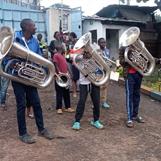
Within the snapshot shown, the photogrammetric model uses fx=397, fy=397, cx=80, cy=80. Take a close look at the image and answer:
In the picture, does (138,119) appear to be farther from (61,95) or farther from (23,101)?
(23,101)

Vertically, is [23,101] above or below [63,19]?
below

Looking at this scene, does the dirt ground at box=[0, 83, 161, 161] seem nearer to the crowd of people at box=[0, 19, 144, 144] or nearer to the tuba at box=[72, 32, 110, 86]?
the crowd of people at box=[0, 19, 144, 144]

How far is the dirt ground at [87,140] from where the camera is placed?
5.37 m

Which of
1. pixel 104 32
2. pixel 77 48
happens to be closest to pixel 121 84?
pixel 104 32

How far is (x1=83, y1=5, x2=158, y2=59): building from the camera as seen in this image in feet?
51.2

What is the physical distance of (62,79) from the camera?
23.9 feet

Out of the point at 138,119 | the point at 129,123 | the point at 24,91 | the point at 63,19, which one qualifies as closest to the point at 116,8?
the point at 63,19

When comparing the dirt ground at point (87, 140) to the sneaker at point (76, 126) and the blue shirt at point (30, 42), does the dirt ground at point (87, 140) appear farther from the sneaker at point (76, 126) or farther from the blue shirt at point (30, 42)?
the blue shirt at point (30, 42)

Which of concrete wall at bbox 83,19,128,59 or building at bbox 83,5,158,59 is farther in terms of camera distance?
building at bbox 83,5,158,59

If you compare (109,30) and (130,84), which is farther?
(109,30)

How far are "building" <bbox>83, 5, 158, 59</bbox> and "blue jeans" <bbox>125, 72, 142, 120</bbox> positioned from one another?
863 cm

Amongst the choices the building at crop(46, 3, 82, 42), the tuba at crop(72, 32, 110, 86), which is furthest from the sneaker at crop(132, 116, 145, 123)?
the building at crop(46, 3, 82, 42)

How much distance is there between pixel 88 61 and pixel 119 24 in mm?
9910

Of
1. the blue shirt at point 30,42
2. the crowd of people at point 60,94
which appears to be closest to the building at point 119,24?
the crowd of people at point 60,94
